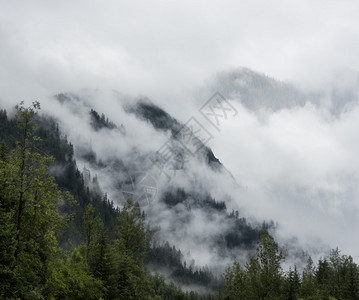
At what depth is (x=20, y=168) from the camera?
2219 cm

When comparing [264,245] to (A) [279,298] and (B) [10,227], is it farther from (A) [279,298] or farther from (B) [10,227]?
(B) [10,227]

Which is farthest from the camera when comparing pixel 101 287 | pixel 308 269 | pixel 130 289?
pixel 308 269

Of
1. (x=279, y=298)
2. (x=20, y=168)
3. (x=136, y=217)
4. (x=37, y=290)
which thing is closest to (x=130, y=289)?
(x=136, y=217)

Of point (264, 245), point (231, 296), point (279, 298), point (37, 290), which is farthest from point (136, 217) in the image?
point (231, 296)

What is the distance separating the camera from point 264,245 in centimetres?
4075

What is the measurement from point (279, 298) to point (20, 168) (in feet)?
111

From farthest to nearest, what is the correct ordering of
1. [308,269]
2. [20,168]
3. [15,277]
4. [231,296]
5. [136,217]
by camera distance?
[308,269], [231,296], [136,217], [20,168], [15,277]

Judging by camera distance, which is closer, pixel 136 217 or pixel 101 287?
pixel 101 287

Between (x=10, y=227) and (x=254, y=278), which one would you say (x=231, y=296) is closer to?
(x=254, y=278)

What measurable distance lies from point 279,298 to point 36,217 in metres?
31.5

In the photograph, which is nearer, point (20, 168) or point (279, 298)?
point (20, 168)

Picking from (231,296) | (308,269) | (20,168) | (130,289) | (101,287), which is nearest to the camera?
(20,168)

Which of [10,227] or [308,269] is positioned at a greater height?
[308,269]

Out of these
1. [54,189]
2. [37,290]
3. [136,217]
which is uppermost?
[136,217]
